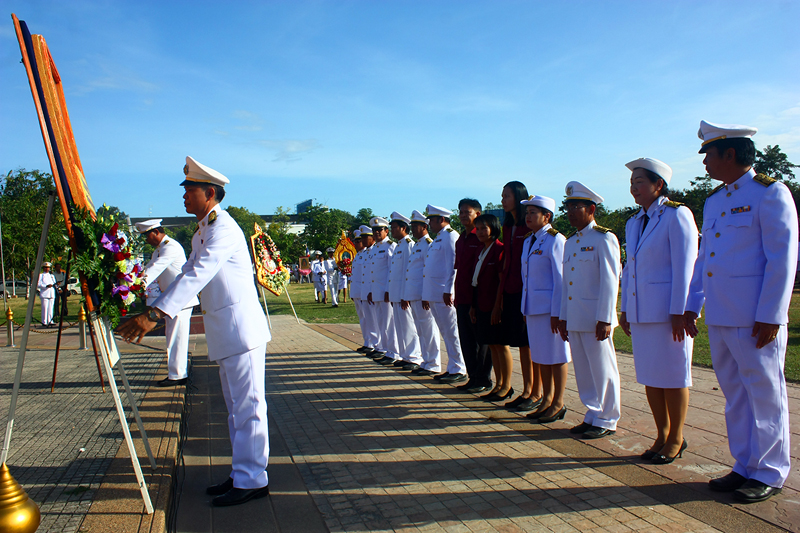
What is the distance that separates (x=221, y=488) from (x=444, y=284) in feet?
14.2

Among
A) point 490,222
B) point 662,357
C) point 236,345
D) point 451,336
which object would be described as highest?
point 490,222

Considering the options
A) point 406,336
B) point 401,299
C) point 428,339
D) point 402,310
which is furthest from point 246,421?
point 402,310

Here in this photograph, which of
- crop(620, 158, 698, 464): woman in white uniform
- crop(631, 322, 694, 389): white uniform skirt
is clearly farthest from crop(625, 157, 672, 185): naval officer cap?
crop(631, 322, 694, 389): white uniform skirt

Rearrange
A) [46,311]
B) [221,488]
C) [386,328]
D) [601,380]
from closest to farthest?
[221,488] → [601,380] → [386,328] → [46,311]

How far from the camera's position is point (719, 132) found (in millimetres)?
3658

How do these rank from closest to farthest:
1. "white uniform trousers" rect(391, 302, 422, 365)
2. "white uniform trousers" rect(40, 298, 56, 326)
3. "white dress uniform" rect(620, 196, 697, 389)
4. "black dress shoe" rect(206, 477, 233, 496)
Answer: "black dress shoe" rect(206, 477, 233, 496), "white dress uniform" rect(620, 196, 697, 389), "white uniform trousers" rect(391, 302, 422, 365), "white uniform trousers" rect(40, 298, 56, 326)

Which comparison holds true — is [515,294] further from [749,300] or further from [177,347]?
[177,347]

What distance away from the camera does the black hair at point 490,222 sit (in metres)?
6.46

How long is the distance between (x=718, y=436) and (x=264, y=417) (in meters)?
3.81

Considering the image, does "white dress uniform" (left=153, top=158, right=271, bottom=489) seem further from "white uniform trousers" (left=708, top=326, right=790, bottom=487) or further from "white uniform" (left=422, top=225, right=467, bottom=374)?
"white uniform" (left=422, top=225, right=467, bottom=374)

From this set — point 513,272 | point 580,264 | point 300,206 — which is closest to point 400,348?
point 513,272

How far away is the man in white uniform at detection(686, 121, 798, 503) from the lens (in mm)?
3377

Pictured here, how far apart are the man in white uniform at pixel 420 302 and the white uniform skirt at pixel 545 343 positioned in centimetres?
255

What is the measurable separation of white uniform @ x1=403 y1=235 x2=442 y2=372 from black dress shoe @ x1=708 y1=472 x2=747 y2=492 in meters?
4.60
